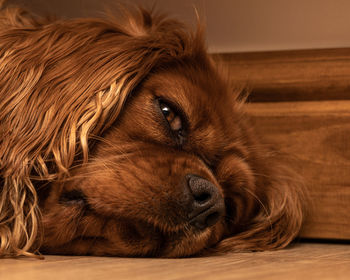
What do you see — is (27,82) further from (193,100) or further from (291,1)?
(291,1)

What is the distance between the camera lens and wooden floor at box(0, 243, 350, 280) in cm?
102

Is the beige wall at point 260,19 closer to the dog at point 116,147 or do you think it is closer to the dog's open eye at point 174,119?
the dog at point 116,147

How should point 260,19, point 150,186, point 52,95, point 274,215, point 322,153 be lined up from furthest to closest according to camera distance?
point 260,19
point 322,153
point 274,215
point 52,95
point 150,186

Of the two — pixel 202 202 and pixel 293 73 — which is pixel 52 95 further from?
pixel 293 73

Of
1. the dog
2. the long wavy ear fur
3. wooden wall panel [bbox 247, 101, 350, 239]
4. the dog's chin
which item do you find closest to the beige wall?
wooden wall panel [bbox 247, 101, 350, 239]

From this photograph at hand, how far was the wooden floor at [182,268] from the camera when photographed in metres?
1.02

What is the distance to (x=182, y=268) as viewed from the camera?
1.15 meters

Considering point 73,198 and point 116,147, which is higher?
point 116,147

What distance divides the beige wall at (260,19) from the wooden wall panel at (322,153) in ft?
0.84

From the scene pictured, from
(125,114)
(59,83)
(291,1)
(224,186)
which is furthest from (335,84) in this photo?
(59,83)

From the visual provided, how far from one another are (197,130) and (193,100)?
0.27 feet

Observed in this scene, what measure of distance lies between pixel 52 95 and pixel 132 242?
428 millimetres

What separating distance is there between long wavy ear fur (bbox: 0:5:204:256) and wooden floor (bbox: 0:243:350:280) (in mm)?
189

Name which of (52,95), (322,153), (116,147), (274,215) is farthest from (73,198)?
(322,153)
